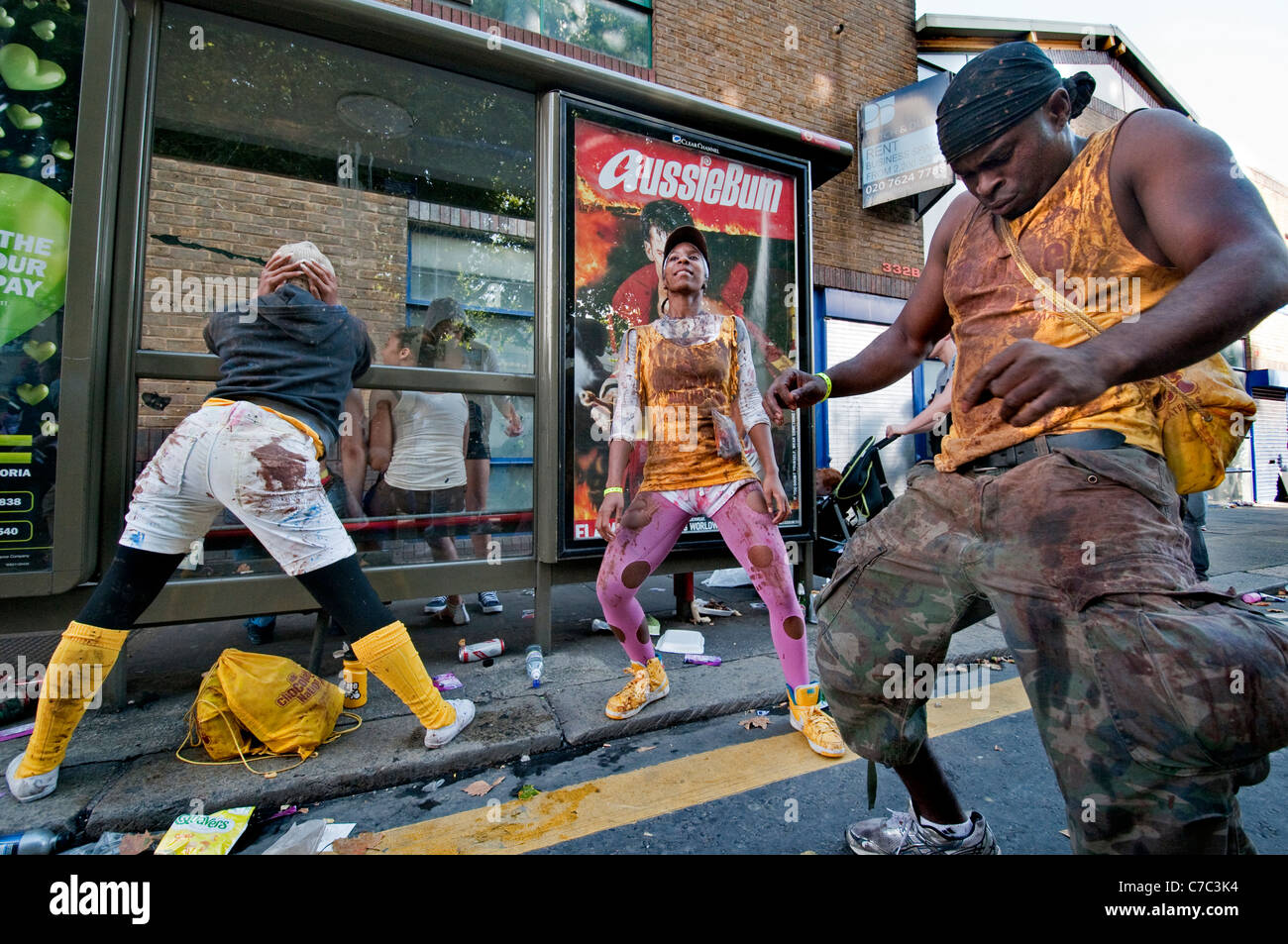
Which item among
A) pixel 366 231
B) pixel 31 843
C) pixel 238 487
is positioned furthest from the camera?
pixel 366 231

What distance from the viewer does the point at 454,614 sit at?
4684 millimetres

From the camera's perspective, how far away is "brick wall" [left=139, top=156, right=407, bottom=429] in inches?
139

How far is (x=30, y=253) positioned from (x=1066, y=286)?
14.0ft

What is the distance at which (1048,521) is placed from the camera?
1.28 metres

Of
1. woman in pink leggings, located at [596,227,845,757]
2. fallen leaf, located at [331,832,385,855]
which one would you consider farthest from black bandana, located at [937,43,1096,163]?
fallen leaf, located at [331,832,385,855]

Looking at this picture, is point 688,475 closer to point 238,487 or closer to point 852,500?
point 238,487

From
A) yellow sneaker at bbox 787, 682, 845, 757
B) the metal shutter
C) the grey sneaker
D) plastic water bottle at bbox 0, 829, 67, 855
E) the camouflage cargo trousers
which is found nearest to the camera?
the camouflage cargo trousers

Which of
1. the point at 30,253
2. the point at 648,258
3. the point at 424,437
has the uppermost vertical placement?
the point at 648,258

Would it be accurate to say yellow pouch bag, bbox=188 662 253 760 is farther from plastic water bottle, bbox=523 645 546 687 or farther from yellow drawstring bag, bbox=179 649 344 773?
plastic water bottle, bbox=523 645 546 687

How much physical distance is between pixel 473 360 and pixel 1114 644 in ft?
14.8

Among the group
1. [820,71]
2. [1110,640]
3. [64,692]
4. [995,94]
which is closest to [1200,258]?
[995,94]

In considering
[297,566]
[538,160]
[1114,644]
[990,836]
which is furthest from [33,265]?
[990,836]

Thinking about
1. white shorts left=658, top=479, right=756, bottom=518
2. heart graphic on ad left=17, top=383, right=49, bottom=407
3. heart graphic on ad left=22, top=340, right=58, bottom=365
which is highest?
heart graphic on ad left=22, top=340, right=58, bottom=365

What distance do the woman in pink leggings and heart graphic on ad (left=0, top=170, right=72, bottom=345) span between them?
9.28 ft
